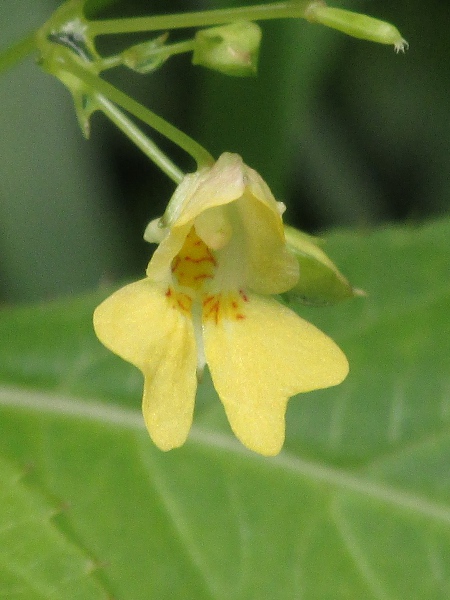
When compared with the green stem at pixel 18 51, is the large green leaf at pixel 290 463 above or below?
below

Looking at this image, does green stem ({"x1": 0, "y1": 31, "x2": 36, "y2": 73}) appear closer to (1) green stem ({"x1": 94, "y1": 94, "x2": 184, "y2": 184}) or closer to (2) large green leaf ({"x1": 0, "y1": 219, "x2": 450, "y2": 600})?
(1) green stem ({"x1": 94, "y1": 94, "x2": 184, "y2": 184})

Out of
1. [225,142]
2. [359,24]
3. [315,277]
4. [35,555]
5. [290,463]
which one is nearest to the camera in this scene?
[359,24]

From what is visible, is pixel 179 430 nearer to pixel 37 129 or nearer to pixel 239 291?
pixel 239 291

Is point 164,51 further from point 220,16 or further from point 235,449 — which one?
point 235,449

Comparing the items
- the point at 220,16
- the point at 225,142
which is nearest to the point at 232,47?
the point at 220,16

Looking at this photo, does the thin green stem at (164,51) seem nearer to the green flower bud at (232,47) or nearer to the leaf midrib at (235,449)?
the green flower bud at (232,47)

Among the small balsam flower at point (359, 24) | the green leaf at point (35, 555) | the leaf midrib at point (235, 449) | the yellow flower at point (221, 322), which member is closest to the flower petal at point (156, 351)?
the yellow flower at point (221, 322)

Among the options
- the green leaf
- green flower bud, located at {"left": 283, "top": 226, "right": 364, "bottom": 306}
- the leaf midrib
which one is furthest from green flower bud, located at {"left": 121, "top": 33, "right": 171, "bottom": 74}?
the leaf midrib
